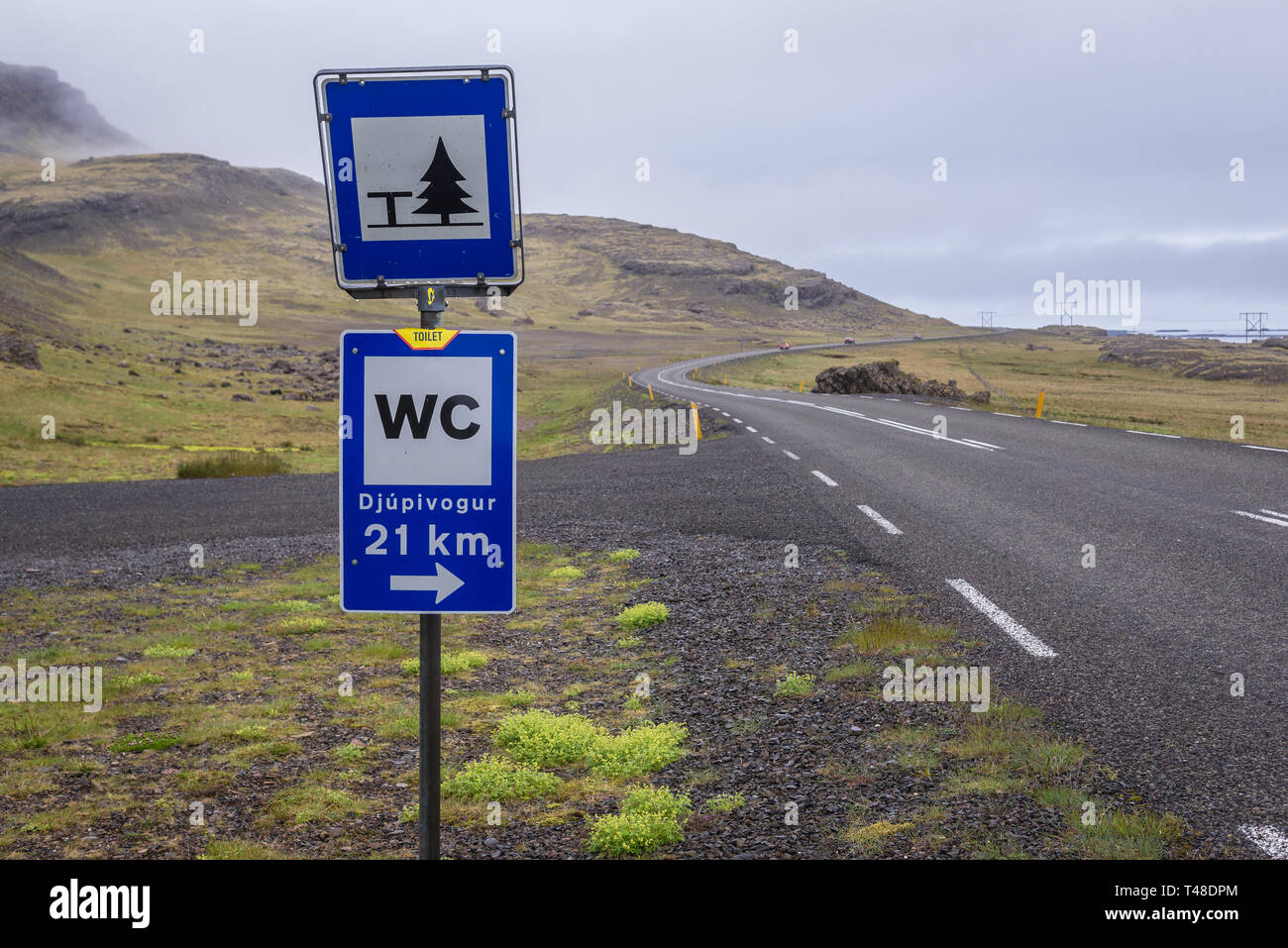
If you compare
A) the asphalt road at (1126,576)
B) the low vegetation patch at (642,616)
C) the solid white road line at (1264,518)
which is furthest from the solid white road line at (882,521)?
the solid white road line at (1264,518)

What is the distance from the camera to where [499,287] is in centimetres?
289

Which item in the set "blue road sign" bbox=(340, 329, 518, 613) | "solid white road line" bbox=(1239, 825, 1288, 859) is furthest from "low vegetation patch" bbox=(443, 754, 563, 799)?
"solid white road line" bbox=(1239, 825, 1288, 859)

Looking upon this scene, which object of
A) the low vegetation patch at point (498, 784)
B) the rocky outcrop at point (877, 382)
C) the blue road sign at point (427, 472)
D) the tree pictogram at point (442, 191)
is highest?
the rocky outcrop at point (877, 382)

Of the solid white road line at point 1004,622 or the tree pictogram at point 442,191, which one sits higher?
the tree pictogram at point 442,191

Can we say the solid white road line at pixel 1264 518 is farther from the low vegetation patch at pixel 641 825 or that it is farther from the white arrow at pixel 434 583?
the white arrow at pixel 434 583

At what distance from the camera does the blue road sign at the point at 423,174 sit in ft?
9.45

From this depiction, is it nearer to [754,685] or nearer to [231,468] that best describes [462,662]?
[754,685]

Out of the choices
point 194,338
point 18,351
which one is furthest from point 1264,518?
point 194,338

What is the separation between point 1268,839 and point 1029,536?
6.48m

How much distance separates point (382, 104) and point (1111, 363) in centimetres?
9938

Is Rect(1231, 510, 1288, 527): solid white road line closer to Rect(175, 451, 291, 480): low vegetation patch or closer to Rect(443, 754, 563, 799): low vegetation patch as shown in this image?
Rect(443, 754, 563, 799): low vegetation patch

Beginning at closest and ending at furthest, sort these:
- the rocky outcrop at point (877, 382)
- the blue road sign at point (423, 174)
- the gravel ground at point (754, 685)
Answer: the blue road sign at point (423, 174) < the gravel ground at point (754, 685) < the rocky outcrop at point (877, 382)

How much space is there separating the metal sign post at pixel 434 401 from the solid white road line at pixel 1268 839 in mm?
2962
